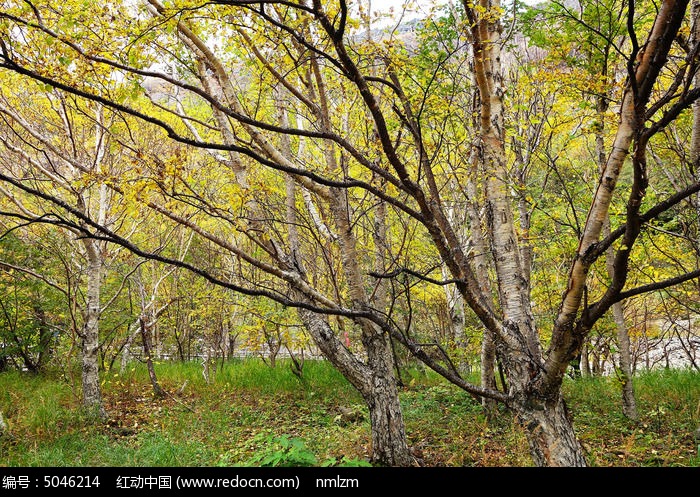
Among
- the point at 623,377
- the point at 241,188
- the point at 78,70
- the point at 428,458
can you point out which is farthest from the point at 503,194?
the point at 78,70

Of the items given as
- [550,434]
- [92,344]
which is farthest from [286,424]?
[550,434]

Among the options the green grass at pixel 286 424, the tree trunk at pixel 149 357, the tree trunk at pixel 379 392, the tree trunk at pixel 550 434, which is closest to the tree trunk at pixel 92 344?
the green grass at pixel 286 424

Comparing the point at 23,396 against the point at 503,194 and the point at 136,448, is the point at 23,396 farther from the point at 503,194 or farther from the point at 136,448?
the point at 503,194

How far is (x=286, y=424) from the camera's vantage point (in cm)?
644

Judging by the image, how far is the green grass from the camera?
4398mm

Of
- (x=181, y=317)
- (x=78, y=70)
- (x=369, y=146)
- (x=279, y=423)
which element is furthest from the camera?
(x=181, y=317)

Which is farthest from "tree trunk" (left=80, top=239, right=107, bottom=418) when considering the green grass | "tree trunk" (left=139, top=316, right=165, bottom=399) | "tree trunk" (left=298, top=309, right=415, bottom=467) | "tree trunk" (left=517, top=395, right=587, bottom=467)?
"tree trunk" (left=517, top=395, right=587, bottom=467)

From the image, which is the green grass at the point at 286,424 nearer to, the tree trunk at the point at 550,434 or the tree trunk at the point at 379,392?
the tree trunk at the point at 379,392

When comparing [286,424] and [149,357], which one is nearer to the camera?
[286,424]

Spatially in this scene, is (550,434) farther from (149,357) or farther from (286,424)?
(149,357)

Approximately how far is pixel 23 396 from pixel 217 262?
6.19 m

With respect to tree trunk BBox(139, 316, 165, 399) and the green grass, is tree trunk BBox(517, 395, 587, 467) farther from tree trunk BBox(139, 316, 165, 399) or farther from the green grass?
tree trunk BBox(139, 316, 165, 399)
